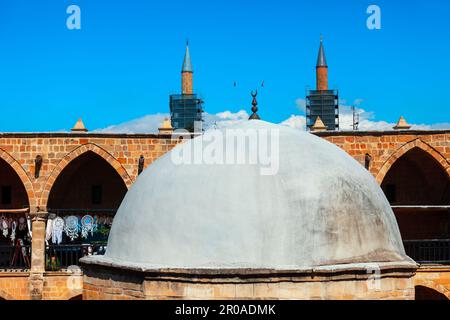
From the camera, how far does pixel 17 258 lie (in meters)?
19.6

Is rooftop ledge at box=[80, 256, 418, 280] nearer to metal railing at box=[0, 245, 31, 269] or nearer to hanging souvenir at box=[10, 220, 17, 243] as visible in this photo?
metal railing at box=[0, 245, 31, 269]

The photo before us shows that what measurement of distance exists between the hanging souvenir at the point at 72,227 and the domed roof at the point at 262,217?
471 inches

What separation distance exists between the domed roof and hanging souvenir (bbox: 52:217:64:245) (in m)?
11.6

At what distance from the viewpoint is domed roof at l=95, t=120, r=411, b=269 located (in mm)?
6809

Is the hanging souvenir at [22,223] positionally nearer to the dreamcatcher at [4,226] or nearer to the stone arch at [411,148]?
the dreamcatcher at [4,226]

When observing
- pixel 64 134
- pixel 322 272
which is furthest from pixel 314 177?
pixel 64 134

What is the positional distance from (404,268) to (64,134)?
12737mm

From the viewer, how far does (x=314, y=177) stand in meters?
7.21

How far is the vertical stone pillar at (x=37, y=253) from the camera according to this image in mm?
17828

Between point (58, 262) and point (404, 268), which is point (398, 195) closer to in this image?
point (58, 262)

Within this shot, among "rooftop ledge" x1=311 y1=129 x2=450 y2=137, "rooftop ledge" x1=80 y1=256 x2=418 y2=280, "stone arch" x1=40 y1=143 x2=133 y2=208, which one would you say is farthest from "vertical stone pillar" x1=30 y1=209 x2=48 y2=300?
"rooftop ledge" x1=80 y1=256 x2=418 y2=280

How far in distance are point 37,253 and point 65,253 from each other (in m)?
1.43

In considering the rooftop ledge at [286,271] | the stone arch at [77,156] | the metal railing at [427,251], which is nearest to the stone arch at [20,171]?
the stone arch at [77,156]

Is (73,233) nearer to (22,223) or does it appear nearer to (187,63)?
(22,223)
